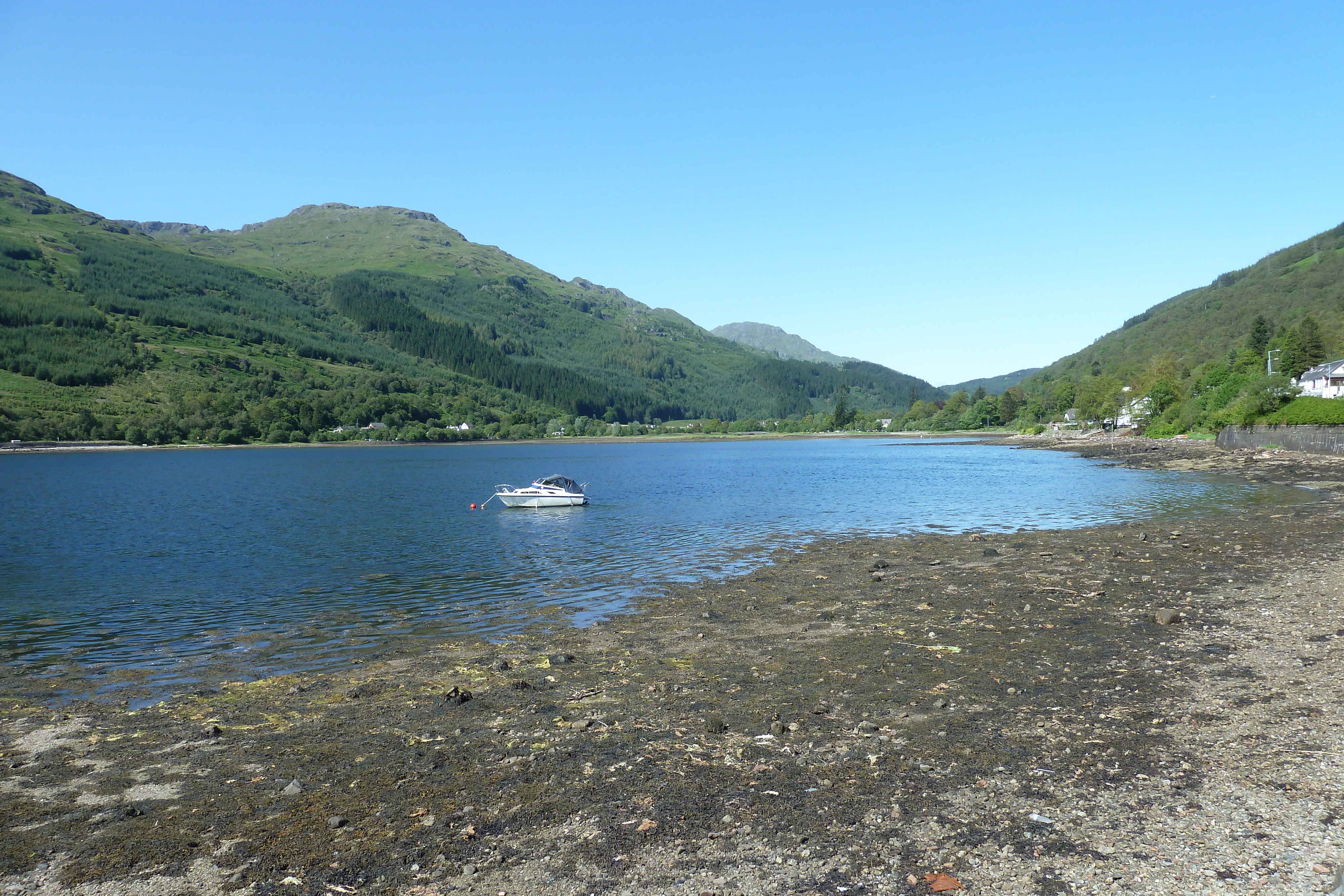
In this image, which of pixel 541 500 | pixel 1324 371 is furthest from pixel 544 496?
pixel 1324 371

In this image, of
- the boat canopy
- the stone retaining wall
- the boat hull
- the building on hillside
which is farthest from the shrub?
the boat hull

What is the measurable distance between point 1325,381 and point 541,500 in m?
127

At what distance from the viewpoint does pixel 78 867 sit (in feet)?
27.1

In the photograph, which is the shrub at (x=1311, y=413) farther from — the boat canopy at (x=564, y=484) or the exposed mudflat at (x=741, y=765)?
the exposed mudflat at (x=741, y=765)

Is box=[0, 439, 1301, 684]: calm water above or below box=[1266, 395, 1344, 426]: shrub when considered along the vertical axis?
below

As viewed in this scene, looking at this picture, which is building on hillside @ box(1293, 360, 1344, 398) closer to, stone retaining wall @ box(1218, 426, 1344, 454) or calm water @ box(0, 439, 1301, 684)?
stone retaining wall @ box(1218, 426, 1344, 454)

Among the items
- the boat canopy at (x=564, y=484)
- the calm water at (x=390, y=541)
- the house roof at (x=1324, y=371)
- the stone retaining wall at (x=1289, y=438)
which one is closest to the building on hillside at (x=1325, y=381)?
the house roof at (x=1324, y=371)

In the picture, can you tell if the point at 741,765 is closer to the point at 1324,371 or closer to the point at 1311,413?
the point at 1311,413

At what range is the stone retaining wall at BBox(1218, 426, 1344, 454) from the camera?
75062mm

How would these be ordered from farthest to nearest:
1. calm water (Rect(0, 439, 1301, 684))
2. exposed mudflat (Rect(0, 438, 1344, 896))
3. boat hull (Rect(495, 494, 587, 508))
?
1. boat hull (Rect(495, 494, 587, 508))
2. calm water (Rect(0, 439, 1301, 684))
3. exposed mudflat (Rect(0, 438, 1344, 896))

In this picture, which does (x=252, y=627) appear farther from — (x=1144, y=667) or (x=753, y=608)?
(x=1144, y=667)

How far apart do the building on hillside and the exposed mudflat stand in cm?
12785

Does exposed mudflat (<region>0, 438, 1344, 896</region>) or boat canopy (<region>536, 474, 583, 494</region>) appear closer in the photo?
exposed mudflat (<region>0, 438, 1344, 896</region>)

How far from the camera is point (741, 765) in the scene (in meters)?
10.4
